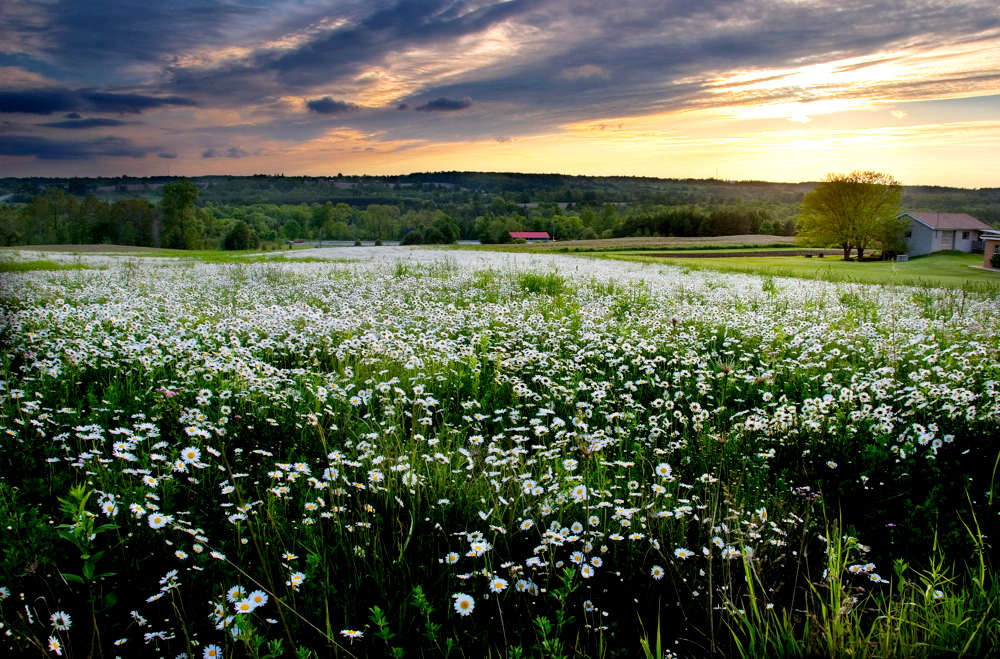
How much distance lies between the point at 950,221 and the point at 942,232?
3.19 meters

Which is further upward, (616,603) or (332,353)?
(332,353)

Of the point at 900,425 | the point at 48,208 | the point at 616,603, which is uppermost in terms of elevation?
the point at 48,208

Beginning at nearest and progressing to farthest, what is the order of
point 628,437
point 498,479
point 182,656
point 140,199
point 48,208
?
point 182,656, point 498,479, point 628,437, point 48,208, point 140,199

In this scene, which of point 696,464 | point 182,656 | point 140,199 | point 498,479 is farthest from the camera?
point 140,199

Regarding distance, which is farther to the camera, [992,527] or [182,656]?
[992,527]

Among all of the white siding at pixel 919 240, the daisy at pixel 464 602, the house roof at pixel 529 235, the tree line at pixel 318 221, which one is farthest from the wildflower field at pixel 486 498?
the house roof at pixel 529 235

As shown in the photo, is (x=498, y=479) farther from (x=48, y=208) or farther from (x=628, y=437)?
(x=48, y=208)

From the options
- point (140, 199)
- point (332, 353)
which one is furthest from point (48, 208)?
point (332, 353)

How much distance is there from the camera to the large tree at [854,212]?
71938mm

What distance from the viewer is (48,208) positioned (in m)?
47.7

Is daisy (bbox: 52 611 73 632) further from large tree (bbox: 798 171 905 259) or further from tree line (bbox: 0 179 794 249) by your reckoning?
large tree (bbox: 798 171 905 259)

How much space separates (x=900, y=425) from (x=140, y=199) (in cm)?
8200

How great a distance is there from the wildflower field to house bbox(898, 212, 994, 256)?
8495cm

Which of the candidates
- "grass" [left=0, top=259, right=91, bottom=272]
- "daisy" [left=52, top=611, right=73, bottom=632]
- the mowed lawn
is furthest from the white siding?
"daisy" [left=52, top=611, right=73, bottom=632]
